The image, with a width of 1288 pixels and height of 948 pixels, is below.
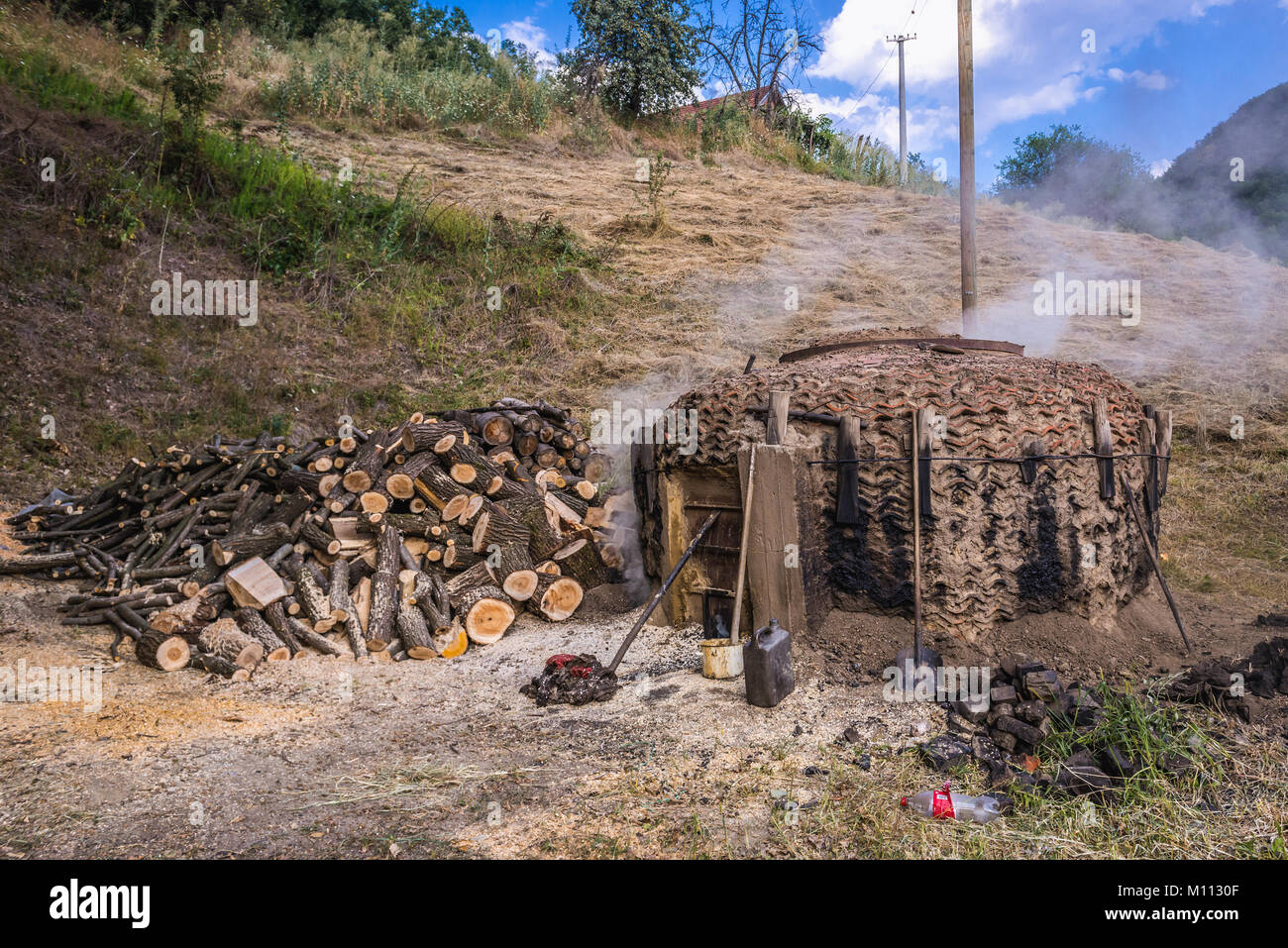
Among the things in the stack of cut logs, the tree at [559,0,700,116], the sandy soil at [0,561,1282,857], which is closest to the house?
the tree at [559,0,700,116]

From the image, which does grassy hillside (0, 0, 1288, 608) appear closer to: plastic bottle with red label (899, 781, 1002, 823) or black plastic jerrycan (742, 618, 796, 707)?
black plastic jerrycan (742, 618, 796, 707)

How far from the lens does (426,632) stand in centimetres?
567

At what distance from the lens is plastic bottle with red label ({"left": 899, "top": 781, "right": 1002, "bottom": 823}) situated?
298cm

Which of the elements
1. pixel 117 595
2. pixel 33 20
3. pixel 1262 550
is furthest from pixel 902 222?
pixel 33 20

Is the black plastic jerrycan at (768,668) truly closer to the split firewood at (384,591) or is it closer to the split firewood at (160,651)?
the split firewood at (384,591)

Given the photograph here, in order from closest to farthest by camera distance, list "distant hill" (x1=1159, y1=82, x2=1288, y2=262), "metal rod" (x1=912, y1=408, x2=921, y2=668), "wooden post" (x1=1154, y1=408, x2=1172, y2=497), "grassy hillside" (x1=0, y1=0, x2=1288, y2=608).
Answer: "metal rod" (x1=912, y1=408, x2=921, y2=668) → "wooden post" (x1=1154, y1=408, x2=1172, y2=497) → "grassy hillside" (x1=0, y1=0, x2=1288, y2=608) → "distant hill" (x1=1159, y1=82, x2=1288, y2=262)

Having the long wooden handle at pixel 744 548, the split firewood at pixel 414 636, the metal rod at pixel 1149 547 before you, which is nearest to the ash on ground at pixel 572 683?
the long wooden handle at pixel 744 548

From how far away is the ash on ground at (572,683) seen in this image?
4492mm

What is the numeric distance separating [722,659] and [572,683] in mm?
911

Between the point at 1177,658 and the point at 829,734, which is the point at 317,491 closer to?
the point at 829,734

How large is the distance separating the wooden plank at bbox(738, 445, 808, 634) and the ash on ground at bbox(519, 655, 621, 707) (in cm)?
104

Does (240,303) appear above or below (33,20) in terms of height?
below

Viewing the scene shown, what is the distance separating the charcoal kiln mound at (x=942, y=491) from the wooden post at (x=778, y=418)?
7cm

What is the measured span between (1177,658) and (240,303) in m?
11.6
